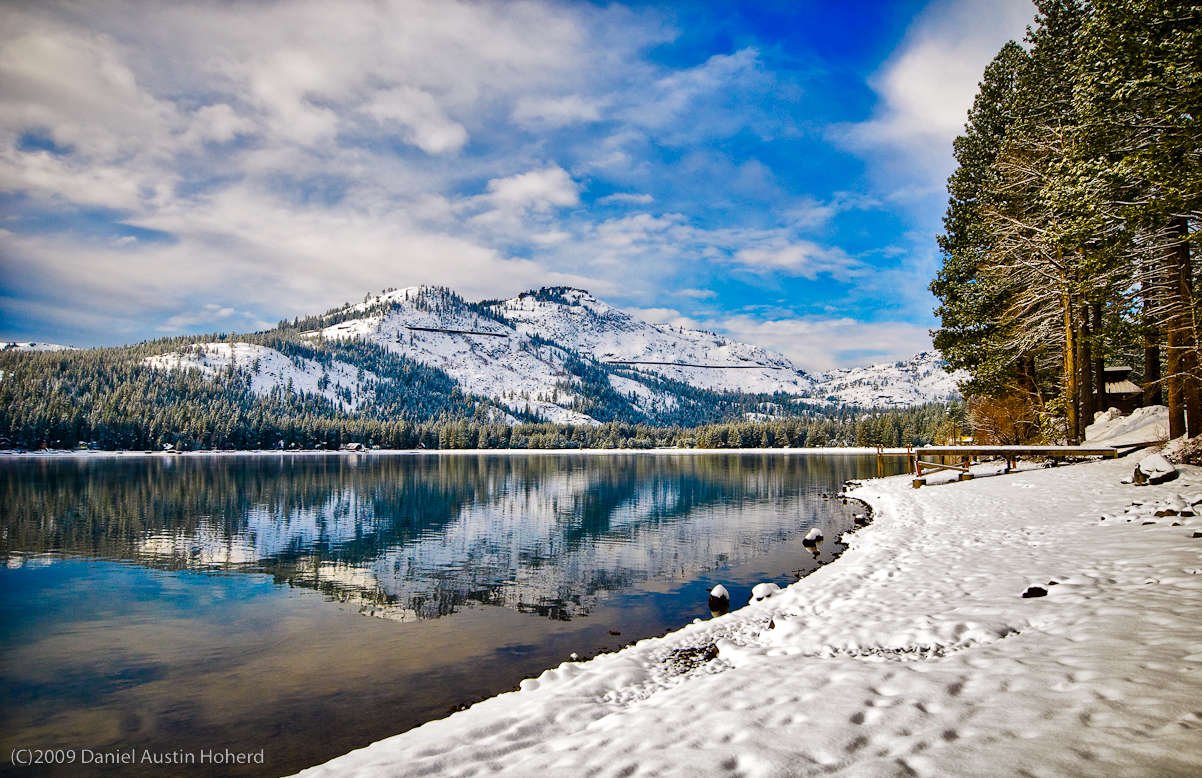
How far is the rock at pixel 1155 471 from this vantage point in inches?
716

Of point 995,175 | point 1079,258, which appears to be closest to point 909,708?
point 1079,258

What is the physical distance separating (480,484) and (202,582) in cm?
4830

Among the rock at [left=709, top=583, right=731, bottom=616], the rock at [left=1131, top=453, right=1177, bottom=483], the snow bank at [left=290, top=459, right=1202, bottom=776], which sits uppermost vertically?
the rock at [left=1131, top=453, right=1177, bottom=483]

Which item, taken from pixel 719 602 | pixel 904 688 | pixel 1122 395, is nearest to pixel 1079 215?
pixel 719 602

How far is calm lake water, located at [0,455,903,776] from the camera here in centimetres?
1085

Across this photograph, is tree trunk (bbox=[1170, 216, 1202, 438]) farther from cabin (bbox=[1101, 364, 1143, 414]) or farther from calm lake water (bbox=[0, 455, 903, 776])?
cabin (bbox=[1101, 364, 1143, 414])

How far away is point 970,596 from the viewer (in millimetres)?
10492

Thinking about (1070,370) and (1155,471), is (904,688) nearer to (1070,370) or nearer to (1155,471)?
(1155,471)

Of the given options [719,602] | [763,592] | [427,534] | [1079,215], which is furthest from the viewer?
[427,534]

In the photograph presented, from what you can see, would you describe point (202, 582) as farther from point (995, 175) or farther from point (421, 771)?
point (995, 175)

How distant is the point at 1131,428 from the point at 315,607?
124ft

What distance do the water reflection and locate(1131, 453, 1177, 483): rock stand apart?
12996 millimetres

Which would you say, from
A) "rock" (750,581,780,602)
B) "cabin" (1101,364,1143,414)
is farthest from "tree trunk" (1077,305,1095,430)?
"cabin" (1101,364,1143,414)

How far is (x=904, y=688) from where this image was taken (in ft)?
21.3
